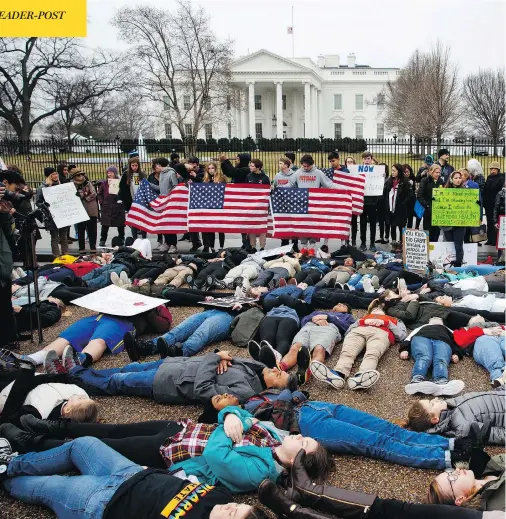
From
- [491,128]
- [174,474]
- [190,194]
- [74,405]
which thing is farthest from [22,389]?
[491,128]

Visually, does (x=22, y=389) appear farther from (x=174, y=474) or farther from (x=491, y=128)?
(x=491, y=128)

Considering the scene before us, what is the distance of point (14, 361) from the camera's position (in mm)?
5926

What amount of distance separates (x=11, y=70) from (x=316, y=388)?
4430 centimetres

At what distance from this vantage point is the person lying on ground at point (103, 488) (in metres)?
3.39

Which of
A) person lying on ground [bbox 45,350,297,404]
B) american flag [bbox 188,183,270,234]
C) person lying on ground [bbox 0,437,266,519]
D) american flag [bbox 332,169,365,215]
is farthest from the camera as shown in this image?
american flag [bbox 332,169,365,215]

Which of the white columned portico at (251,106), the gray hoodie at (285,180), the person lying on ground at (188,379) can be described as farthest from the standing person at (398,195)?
the white columned portico at (251,106)

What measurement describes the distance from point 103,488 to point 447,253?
8146 mm

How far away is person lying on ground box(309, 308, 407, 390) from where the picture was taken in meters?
5.35

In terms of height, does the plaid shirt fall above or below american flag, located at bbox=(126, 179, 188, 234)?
below

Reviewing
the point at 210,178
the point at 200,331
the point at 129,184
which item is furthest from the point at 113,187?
the point at 200,331

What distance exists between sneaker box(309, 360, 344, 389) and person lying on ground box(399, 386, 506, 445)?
86 centimetres

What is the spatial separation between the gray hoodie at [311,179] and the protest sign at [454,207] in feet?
6.94

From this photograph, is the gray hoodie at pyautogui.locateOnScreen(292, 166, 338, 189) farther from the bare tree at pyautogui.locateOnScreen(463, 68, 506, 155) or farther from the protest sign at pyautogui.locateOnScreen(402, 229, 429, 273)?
the bare tree at pyautogui.locateOnScreen(463, 68, 506, 155)

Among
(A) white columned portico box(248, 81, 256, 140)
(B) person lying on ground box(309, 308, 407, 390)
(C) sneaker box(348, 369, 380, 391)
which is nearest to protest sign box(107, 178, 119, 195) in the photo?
(B) person lying on ground box(309, 308, 407, 390)
